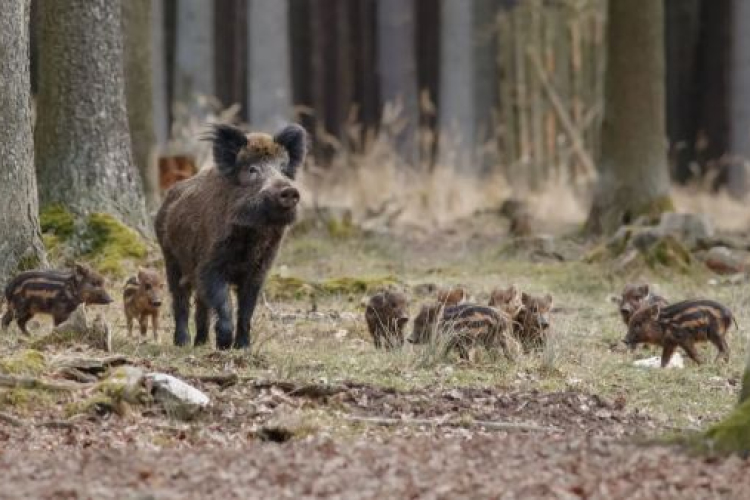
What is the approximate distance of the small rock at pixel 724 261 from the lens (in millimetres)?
17719

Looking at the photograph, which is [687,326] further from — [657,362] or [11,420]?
[11,420]

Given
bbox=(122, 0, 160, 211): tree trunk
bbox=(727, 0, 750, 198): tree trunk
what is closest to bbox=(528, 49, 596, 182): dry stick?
bbox=(727, 0, 750, 198): tree trunk

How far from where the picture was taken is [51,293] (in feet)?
39.8

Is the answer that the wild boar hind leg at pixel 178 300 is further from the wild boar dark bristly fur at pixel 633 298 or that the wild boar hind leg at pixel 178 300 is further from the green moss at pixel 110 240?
the wild boar dark bristly fur at pixel 633 298

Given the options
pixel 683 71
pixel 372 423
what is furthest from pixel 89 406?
pixel 683 71

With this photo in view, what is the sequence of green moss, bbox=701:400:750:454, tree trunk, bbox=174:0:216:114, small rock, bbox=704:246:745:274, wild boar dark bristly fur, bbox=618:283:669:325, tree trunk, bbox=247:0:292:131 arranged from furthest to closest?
1. tree trunk, bbox=247:0:292:131
2. tree trunk, bbox=174:0:216:114
3. small rock, bbox=704:246:745:274
4. wild boar dark bristly fur, bbox=618:283:669:325
5. green moss, bbox=701:400:750:454

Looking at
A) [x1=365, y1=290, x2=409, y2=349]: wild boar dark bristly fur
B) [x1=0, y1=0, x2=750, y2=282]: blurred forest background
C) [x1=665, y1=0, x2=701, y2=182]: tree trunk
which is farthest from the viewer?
[x1=665, y1=0, x2=701, y2=182]: tree trunk

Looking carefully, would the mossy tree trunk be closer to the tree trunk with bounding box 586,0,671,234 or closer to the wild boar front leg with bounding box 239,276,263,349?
the wild boar front leg with bounding box 239,276,263,349

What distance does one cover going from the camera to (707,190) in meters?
27.0

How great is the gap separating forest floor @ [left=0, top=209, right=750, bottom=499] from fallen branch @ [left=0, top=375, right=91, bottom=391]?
7cm

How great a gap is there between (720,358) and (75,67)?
6.50 m

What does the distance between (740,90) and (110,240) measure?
17.8m

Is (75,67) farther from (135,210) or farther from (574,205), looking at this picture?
(574,205)

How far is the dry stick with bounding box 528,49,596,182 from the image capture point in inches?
1109
